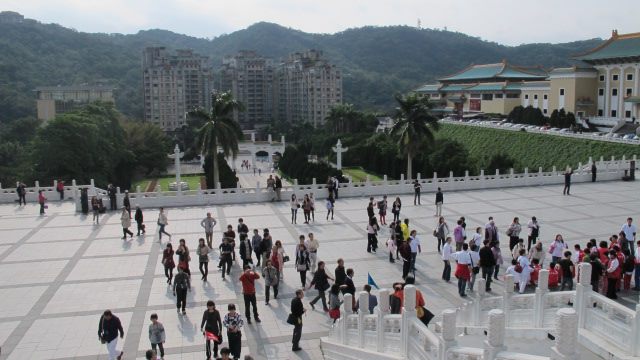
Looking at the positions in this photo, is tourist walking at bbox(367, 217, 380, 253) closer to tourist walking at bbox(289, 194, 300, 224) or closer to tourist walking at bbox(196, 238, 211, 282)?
tourist walking at bbox(289, 194, 300, 224)

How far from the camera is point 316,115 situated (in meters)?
140

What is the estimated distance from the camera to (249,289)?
1377 centimetres

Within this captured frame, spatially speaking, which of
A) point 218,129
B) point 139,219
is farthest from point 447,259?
point 218,129

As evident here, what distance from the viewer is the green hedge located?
54.2 m

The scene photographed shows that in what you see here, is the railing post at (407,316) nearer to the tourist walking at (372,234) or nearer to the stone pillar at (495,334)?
the stone pillar at (495,334)

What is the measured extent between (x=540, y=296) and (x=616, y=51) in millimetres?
68574

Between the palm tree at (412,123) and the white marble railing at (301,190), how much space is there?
987 centimetres

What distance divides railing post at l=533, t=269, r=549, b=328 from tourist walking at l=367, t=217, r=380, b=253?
8.01 metres

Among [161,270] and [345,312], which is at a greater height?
[345,312]

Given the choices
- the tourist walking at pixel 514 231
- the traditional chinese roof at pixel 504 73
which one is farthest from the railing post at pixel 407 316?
the traditional chinese roof at pixel 504 73

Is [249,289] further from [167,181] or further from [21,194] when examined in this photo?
[167,181]

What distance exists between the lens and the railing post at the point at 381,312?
1068 cm

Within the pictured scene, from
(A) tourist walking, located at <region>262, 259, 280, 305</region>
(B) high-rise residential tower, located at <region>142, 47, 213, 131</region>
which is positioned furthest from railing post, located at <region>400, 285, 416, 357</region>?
(B) high-rise residential tower, located at <region>142, 47, 213, 131</region>

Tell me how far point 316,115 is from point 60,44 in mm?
76838
